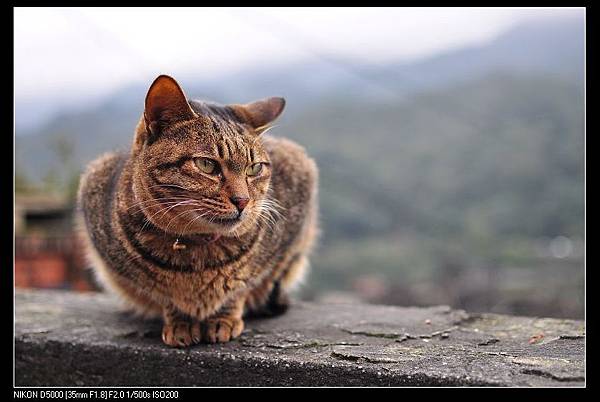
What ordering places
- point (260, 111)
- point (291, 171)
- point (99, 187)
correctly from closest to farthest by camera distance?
1. point (260, 111)
2. point (99, 187)
3. point (291, 171)

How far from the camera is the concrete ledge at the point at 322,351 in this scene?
4.94ft

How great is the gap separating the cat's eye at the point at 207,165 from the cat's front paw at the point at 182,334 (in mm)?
506

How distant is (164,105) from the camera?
152 cm

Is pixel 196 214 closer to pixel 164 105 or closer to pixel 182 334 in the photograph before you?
pixel 164 105

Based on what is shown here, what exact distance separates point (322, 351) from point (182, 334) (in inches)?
15.5

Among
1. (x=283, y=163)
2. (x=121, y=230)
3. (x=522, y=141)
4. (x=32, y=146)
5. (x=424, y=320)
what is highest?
(x=522, y=141)

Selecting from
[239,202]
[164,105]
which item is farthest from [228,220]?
[164,105]

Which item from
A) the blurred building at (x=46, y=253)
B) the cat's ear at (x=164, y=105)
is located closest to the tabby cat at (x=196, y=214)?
the cat's ear at (x=164, y=105)

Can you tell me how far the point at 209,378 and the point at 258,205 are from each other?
0.49m

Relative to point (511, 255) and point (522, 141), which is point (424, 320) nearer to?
point (511, 255)

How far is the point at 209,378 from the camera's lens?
1697mm

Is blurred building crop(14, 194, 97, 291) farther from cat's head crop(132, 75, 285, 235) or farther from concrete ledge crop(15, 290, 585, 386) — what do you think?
cat's head crop(132, 75, 285, 235)

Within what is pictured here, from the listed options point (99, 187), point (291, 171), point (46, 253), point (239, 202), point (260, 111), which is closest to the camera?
point (239, 202)
